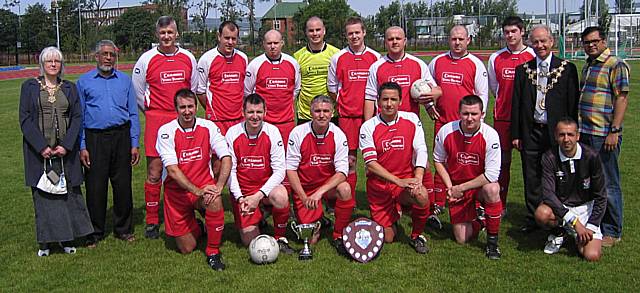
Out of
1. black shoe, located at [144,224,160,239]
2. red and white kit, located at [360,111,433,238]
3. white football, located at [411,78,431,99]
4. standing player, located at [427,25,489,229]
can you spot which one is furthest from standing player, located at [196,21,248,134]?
standing player, located at [427,25,489,229]

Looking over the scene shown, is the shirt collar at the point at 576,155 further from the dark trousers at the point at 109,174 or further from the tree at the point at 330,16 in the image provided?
the tree at the point at 330,16

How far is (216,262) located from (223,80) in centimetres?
221

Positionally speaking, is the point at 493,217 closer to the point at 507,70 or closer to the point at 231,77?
the point at 507,70

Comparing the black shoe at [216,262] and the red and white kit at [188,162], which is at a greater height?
the red and white kit at [188,162]

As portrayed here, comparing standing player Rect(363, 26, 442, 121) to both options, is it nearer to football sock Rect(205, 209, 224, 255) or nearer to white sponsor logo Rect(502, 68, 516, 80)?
white sponsor logo Rect(502, 68, 516, 80)

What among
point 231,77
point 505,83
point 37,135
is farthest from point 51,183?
point 505,83

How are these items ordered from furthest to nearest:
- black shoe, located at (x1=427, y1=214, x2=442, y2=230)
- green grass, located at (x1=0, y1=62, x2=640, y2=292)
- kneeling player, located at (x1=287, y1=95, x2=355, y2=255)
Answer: black shoe, located at (x1=427, y1=214, x2=442, y2=230)
kneeling player, located at (x1=287, y1=95, x2=355, y2=255)
green grass, located at (x1=0, y1=62, x2=640, y2=292)

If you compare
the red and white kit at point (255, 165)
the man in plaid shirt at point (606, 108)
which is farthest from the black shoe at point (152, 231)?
the man in plaid shirt at point (606, 108)

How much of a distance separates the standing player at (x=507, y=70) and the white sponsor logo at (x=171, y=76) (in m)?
3.28

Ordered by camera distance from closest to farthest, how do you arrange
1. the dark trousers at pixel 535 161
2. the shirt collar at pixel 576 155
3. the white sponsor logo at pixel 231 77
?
the shirt collar at pixel 576 155
the dark trousers at pixel 535 161
the white sponsor logo at pixel 231 77

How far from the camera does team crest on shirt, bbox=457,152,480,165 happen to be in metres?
5.79

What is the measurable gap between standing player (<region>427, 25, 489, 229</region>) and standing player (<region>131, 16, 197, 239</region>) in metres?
2.65

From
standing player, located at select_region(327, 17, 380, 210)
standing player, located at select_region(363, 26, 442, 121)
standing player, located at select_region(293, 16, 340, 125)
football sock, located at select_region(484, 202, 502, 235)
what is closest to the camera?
football sock, located at select_region(484, 202, 502, 235)

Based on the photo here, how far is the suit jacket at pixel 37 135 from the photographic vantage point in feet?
18.1
